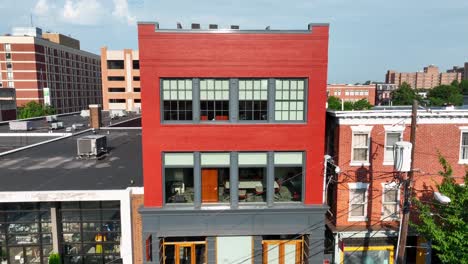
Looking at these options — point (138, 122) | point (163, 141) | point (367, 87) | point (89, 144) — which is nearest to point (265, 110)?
point (163, 141)

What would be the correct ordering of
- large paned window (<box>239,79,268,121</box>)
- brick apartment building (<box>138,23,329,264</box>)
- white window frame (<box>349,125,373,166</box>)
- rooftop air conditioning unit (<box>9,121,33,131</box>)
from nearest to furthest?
brick apartment building (<box>138,23,329,264</box>)
large paned window (<box>239,79,268,121</box>)
white window frame (<box>349,125,373,166</box>)
rooftop air conditioning unit (<box>9,121,33,131</box>)

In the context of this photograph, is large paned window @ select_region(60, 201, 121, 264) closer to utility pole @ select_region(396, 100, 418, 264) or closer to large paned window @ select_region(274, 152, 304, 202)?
large paned window @ select_region(274, 152, 304, 202)

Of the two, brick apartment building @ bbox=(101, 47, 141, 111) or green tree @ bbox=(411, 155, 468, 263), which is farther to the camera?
brick apartment building @ bbox=(101, 47, 141, 111)

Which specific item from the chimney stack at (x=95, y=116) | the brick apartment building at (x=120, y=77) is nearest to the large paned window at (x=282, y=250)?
the chimney stack at (x=95, y=116)

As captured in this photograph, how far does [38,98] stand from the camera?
303ft

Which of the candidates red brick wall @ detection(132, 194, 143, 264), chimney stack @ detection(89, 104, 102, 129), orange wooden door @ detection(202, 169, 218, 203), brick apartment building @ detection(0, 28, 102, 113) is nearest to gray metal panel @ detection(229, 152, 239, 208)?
orange wooden door @ detection(202, 169, 218, 203)

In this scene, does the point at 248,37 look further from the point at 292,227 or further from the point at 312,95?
the point at 292,227

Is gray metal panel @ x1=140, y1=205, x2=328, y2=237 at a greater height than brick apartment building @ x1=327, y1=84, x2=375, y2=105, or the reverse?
brick apartment building @ x1=327, y1=84, x2=375, y2=105

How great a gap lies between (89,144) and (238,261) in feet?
43.7

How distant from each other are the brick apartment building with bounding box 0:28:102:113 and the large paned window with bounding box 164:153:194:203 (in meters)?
87.6

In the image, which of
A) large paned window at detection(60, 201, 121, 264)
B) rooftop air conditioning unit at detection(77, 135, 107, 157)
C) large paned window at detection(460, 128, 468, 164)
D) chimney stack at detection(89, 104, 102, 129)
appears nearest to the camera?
large paned window at detection(60, 201, 121, 264)

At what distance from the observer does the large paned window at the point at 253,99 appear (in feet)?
52.9

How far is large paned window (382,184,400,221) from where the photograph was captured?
19.1 metres

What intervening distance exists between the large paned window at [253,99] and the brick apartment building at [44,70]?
3515 inches
